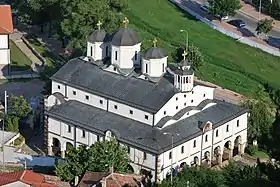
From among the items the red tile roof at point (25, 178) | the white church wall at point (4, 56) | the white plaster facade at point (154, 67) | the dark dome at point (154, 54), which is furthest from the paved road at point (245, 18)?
the red tile roof at point (25, 178)

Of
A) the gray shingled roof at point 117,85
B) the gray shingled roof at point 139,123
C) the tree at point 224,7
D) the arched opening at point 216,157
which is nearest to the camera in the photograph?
the gray shingled roof at point 139,123

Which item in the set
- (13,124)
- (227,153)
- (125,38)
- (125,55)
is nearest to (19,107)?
(13,124)

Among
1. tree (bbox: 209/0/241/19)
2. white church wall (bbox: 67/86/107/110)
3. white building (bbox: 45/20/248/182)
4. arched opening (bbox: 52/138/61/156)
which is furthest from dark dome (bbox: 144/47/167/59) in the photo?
tree (bbox: 209/0/241/19)

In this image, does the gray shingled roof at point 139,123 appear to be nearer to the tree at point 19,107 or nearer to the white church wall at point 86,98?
the white church wall at point 86,98

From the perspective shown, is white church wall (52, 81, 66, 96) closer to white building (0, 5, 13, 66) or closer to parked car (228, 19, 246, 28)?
white building (0, 5, 13, 66)

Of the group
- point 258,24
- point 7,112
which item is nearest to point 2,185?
point 7,112

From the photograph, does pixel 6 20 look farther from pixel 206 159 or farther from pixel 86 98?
pixel 206 159

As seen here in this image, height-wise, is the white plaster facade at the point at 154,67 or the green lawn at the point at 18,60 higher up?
the white plaster facade at the point at 154,67
